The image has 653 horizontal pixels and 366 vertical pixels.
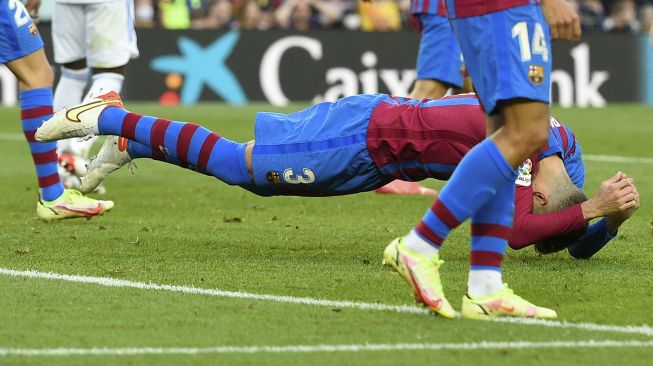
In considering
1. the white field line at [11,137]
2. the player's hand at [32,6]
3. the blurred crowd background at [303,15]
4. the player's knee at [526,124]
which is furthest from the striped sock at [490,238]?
the blurred crowd background at [303,15]

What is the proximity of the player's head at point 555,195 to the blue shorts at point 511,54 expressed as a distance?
153 cm

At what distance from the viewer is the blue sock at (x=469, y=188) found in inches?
200

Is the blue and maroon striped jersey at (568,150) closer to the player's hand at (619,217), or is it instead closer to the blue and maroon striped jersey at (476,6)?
the player's hand at (619,217)

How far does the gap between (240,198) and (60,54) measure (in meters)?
1.60

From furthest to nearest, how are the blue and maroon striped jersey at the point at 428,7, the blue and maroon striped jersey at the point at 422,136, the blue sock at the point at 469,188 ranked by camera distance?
the blue and maroon striped jersey at the point at 428,7 → the blue and maroon striped jersey at the point at 422,136 → the blue sock at the point at 469,188

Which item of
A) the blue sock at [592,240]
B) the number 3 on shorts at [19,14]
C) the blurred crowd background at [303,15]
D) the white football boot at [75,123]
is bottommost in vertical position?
the blurred crowd background at [303,15]

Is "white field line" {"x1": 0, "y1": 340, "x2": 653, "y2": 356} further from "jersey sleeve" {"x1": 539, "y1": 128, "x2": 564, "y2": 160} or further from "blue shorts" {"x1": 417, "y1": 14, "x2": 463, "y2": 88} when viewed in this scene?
"blue shorts" {"x1": 417, "y1": 14, "x2": 463, "y2": 88}

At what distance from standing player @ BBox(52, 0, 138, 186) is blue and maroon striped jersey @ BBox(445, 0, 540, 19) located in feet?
13.8

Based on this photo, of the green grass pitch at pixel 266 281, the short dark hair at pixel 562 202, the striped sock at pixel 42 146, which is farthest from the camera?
the striped sock at pixel 42 146

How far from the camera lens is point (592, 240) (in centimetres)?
662

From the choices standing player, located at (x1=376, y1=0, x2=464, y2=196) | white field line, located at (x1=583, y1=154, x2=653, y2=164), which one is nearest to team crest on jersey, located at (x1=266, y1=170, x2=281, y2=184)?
standing player, located at (x1=376, y1=0, x2=464, y2=196)

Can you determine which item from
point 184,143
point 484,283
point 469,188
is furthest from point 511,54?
point 184,143

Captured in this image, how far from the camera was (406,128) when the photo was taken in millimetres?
6289

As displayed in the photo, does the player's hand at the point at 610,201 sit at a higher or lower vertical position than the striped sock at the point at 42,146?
higher
